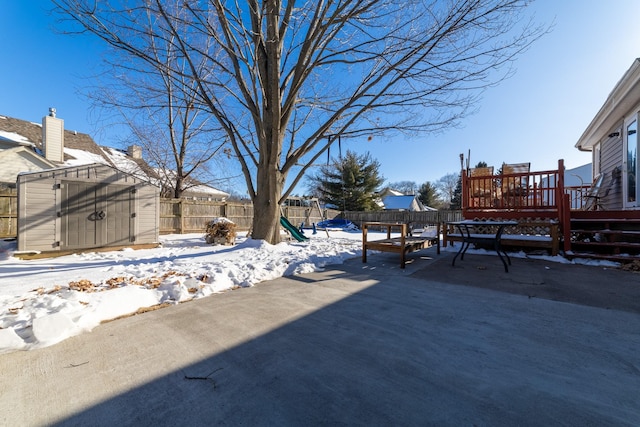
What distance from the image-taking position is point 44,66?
6.69 metres

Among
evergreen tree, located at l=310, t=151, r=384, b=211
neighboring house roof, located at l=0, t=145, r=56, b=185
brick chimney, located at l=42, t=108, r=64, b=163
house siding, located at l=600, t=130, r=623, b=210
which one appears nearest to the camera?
house siding, located at l=600, t=130, r=623, b=210

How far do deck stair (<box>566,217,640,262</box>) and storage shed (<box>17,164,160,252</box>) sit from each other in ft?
34.4

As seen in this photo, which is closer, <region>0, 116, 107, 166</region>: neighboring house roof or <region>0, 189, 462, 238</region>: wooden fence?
<region>0, 189, 462, 238</region>: wooden fence

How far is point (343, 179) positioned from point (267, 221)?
19349 mm

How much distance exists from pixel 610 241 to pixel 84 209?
11.9 meters

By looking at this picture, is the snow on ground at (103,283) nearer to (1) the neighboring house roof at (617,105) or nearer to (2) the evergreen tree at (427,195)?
(1) the neighboring house roof at (617,105)

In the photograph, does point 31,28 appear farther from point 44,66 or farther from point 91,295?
point 91,295

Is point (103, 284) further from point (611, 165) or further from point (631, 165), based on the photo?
point (611, 165)

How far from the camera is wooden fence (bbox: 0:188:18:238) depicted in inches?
276

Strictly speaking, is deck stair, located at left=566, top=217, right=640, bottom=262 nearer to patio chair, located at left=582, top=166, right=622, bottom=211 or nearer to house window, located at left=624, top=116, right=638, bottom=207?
house window, located at left=624, top=116, right=638, bottom=207

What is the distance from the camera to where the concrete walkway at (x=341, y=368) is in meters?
1.36

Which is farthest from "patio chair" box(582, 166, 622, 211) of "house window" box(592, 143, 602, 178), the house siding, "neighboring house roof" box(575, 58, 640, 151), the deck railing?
the deck railing

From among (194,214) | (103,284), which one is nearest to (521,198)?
(103,284)

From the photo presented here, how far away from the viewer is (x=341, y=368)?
5.79 ft
